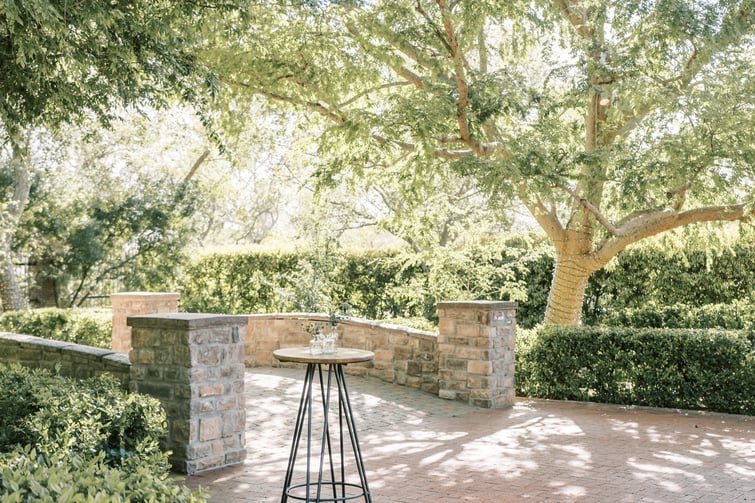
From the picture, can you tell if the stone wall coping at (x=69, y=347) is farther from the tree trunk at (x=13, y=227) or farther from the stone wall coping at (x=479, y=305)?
the tree trunk at (x=13, y=227)

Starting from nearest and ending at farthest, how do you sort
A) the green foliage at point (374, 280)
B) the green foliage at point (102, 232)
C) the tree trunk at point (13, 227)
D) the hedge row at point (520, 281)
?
the hedge row at point (520, 281), the green foliage at point (374, 280), the tree trunk at point (13, 227), the green foliage at point (102, 232)

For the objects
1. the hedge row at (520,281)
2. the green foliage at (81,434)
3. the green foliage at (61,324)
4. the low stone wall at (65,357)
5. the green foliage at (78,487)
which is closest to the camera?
the green foliage at (78,487)

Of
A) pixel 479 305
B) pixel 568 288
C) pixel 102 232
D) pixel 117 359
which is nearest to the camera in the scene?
pixel 117 359

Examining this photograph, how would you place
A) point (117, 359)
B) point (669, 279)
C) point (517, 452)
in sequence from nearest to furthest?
point (517, 452) → point (117, 359) → point (669, 279)

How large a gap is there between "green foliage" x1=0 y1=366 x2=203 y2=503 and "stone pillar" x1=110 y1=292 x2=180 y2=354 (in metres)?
7.27

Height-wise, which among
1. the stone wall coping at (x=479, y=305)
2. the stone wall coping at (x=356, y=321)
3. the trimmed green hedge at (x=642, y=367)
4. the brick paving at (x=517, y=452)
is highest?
the stone wall coping at (x=479, y=305)

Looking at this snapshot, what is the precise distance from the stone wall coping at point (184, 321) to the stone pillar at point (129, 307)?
22.1ft

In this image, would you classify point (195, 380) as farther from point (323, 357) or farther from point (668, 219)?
point (668, 219)

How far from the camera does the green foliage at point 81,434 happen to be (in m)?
3.25

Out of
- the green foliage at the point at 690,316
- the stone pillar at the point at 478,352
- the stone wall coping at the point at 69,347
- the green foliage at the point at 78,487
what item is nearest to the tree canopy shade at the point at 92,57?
the stone wall coping at the point at 69,347

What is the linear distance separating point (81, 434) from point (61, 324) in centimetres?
1073

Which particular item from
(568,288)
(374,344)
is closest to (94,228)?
(374,344)

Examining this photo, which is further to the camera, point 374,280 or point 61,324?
point 374,280

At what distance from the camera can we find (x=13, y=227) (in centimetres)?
1520
